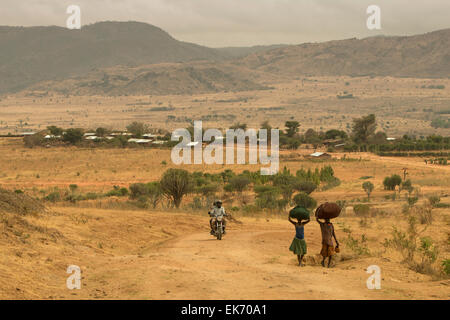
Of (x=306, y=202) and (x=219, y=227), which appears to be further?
(x=306, y=202)

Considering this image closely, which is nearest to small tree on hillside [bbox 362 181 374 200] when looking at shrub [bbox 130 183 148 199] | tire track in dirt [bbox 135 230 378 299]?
shrub [bbox 130 183 148 199]

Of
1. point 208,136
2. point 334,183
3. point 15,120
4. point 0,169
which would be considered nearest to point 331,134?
Answer: point 208,136

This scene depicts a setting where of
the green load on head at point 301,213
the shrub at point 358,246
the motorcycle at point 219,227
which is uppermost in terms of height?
the green load on head at point 301,213

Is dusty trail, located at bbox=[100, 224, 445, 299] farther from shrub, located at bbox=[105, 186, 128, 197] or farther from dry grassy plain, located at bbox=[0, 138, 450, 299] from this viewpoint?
shrub, located at bbox=[105, 186, 128, 197]

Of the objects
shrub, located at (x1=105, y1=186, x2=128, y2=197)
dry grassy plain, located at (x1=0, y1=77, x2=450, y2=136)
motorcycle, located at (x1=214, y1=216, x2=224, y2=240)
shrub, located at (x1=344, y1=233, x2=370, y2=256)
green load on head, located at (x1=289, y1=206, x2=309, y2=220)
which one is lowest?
shrub, located at (x1=105, y1=186, x2=128, y2=197)

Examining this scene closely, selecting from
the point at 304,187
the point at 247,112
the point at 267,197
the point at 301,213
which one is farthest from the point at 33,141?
the point at 247,112

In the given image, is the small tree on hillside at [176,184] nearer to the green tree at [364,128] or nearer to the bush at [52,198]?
the bush at [52,198]

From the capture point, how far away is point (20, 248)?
12578 millimetres

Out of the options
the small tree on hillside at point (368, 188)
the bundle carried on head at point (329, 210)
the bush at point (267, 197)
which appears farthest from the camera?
the small tree on hillside at point (368, 188)

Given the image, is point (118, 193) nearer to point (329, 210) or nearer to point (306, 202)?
point (306, 202)

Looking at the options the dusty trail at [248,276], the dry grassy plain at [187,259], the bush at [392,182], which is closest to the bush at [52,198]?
the dry grassy plain at [187,259]
